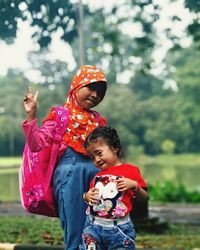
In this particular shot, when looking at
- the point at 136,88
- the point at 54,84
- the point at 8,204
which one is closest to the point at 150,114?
the point at 136,88

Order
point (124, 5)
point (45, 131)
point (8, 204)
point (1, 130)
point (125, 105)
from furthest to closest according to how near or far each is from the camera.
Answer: point (125, 105) < point (1, 130) < point (8, 204) < point (124, 5) < point (45, 131)

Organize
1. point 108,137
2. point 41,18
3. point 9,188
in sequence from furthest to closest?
1. point 9,188
2. point 41,18
3. point 108,137

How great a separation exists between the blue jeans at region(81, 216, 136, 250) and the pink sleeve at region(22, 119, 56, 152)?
460 millimetres

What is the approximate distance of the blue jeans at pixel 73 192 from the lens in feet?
9.00

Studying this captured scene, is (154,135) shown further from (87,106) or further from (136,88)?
(87,106)

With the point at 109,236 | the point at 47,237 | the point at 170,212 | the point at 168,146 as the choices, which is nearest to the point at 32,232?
the point at 47,237

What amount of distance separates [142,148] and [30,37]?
2555 centimetres

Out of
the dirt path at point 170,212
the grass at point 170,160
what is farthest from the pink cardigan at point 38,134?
the grass at point 170,160

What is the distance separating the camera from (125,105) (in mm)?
31047

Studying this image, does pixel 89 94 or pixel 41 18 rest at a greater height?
pixel 41 18

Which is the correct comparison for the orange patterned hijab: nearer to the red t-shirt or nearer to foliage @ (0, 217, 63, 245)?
the red t-shirt

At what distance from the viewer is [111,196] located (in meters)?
2.42

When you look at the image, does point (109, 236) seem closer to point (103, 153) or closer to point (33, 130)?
point (103, 153)

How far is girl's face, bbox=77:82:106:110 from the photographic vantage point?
2818 millimetres
